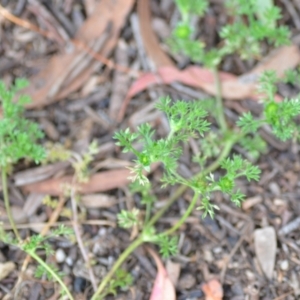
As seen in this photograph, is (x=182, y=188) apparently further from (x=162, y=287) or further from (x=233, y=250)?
(x=162, y=287)

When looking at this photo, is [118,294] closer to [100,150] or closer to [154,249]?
[154,249]

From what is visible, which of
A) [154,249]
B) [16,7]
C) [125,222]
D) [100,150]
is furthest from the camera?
[16,7]

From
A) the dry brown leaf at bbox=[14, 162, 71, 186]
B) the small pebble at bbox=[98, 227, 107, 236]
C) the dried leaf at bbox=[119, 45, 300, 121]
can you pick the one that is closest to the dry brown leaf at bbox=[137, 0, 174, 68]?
the dried leaf at bbox=[119, 45, 300, 121]

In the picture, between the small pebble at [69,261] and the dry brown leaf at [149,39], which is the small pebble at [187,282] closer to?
the small pebble at [69,261]

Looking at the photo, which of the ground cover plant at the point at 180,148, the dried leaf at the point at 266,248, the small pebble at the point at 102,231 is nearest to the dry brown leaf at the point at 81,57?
the ground cover plant at the point at 180,148

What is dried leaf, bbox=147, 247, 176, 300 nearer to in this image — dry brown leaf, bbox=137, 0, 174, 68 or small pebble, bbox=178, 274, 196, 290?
small pebble, bbox=178, 274, 196, 290

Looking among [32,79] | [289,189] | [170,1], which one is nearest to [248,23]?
[170,1]

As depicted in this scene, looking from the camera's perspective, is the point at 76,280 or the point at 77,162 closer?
the point at 76,280
